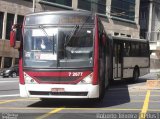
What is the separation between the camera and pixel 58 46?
48.3 feet

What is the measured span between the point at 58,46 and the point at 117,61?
11.7 meters

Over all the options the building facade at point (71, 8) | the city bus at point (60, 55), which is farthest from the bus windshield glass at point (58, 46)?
the building facade at point (71, 8)

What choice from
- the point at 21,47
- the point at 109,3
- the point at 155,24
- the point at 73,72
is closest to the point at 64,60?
the point at 73,72

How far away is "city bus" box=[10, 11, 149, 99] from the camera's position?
1450 cm

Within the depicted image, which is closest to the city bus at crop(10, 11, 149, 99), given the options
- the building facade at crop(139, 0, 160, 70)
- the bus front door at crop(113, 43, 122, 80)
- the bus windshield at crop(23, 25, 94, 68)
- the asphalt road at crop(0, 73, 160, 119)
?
the bus windshield at crop(23, 25, 94, 68)

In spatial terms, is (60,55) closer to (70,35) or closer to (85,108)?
(70,35)

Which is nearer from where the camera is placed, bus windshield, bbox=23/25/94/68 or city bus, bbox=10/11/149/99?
city bus, bbox=10/11/149/99

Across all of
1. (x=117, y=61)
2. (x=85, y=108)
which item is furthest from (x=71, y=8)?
(x=85, y=108)

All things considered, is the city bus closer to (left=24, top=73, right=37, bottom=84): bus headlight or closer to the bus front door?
(left=24, top=73, right=37, bottom=84): bus headlight

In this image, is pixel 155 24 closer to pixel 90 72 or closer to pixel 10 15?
pixel 10 15

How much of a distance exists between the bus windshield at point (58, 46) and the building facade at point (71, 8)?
3369 cm

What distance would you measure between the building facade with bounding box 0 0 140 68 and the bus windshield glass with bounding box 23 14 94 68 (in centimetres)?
3368

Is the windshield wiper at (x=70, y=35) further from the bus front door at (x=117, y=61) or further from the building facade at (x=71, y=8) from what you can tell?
the building facade at (x=71, y=8)

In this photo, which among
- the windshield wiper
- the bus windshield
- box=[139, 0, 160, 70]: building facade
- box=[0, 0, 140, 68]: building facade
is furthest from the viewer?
box=[139, 0, 160, 70]: building facade
